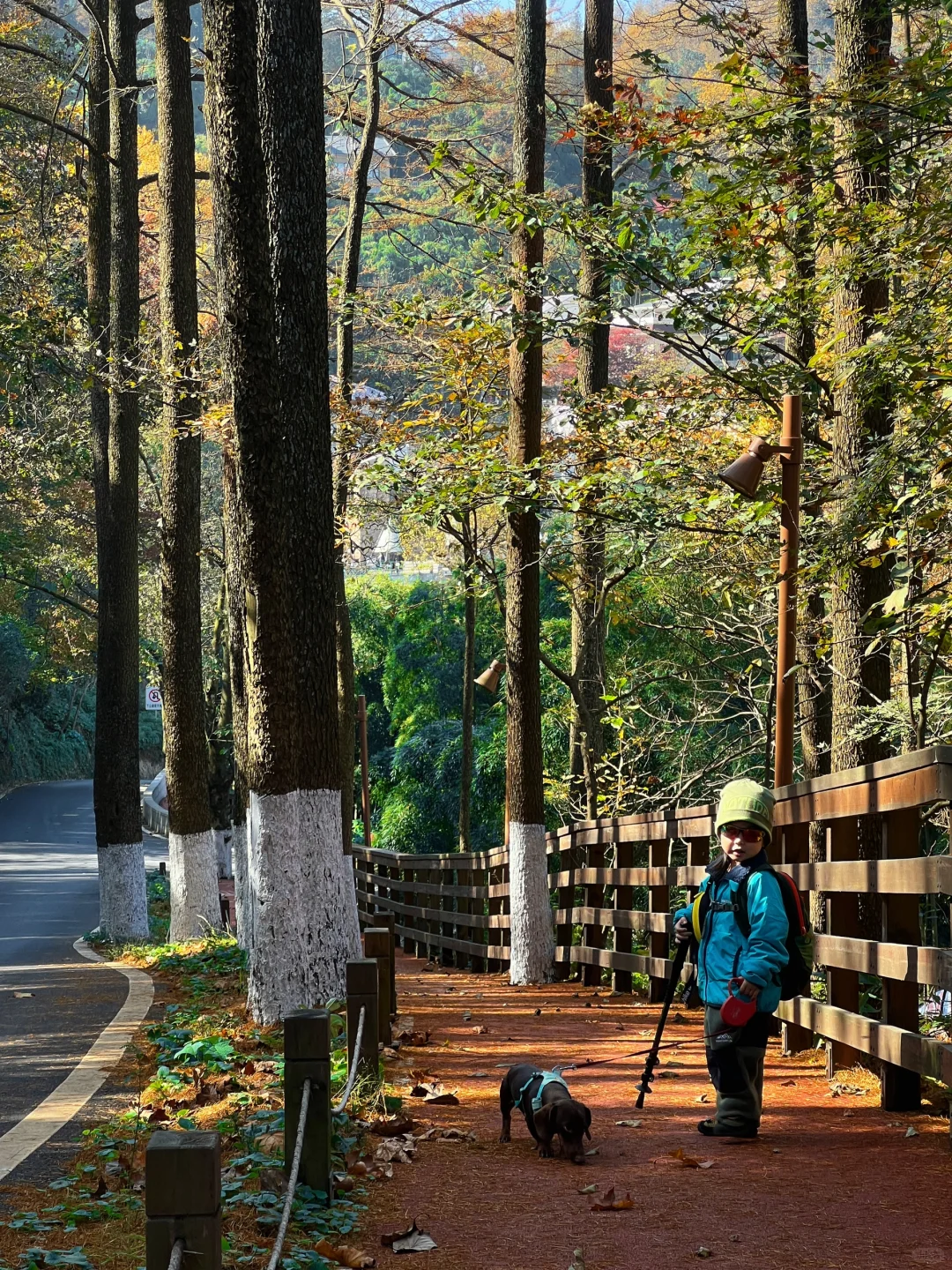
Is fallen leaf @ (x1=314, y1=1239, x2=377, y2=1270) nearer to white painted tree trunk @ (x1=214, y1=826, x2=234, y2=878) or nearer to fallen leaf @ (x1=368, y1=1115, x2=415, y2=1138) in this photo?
fallen leaf @ (x1=368, y1=1115, x2=415, y2=1138)

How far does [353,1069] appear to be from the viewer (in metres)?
6.32

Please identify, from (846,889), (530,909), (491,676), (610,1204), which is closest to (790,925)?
(846,889)

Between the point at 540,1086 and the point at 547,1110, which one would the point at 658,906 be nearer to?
the point at 540,1086

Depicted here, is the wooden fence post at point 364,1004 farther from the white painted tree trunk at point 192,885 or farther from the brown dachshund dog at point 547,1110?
the white painted tree trunk at point 192,885

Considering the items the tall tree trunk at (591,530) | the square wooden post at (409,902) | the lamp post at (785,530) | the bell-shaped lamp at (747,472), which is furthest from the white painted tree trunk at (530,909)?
the square wooden post at (409,902)

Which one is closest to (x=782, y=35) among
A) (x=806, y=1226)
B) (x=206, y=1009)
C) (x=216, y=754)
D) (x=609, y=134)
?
(x=609, y=134)

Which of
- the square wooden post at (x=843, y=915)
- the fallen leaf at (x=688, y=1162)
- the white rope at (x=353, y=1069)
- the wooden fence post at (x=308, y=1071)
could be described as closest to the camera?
the wooden fence post at (x=308, y=1071)

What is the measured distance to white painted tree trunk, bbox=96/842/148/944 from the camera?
21.3 meters

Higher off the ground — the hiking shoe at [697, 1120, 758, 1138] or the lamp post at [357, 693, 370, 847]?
the lamp post at [357, 693, 370, 847]

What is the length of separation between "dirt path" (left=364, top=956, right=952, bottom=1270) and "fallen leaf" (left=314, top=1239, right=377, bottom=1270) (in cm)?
8

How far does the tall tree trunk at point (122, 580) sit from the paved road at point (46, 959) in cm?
124

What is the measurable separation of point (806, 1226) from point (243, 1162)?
210 cm

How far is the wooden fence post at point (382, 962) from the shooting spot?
768 centimetres

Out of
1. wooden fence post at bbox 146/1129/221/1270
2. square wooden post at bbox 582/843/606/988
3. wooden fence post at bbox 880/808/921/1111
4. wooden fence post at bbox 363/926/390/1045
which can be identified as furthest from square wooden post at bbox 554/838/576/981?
wooden fence post at bbox 146/1129/221/1270
